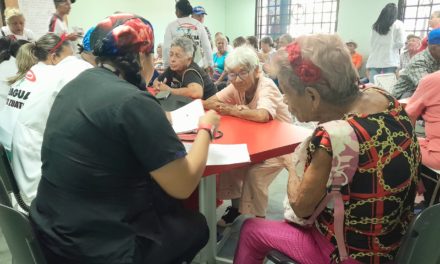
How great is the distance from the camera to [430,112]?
6.48 feet

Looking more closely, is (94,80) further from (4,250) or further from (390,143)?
(4,250)

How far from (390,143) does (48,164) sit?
955 millimetres

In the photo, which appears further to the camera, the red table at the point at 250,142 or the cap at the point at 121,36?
the red table at the point at 250,142

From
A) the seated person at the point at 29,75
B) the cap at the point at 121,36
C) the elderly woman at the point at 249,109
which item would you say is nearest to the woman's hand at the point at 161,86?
the elderly woman at the point at 249,109

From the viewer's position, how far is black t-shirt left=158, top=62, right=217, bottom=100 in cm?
274

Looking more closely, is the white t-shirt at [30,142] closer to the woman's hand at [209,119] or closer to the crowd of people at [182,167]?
the crowd of people at [182,167]

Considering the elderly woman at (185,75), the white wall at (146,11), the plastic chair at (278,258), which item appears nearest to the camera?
the plastic chair at (278,258)

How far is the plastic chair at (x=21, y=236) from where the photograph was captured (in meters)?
0.87

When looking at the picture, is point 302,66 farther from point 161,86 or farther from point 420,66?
point 420,66

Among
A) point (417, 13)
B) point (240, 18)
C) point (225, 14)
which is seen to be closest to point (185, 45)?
point (417, 13)

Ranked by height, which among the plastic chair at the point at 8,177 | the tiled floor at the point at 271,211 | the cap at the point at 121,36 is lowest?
the tiled floor at the point at 271,211

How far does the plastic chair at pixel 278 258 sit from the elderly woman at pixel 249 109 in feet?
2.28

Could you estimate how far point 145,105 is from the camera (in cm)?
93

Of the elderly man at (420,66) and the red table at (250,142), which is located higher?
the elderly man at (420,66)
